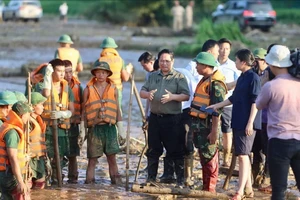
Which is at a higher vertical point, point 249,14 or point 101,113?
point 249,14

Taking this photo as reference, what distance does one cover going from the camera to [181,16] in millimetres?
46219

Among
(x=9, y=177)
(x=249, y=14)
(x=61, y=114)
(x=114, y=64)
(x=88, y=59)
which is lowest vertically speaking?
(x=9, y=177)

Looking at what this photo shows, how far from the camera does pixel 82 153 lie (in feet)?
40.8

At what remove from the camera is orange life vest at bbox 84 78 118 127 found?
10094 millimetres

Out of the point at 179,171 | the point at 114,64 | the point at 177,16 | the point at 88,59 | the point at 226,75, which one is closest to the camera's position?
the point at 179,171

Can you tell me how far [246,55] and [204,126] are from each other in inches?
39.4

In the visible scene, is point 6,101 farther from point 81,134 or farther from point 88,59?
point 88,59

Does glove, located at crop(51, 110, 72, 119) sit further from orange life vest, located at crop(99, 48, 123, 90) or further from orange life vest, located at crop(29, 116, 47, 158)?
orange life vest, located at crop(99, 48, 123, 90)

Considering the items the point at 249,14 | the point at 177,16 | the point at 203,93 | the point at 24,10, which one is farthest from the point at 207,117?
the point at 24,10

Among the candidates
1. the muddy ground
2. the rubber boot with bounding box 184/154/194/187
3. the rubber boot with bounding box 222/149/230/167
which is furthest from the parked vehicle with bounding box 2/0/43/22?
the rubber boot with bounding box 184/154/194/187

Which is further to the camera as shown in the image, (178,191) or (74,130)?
(74,130)

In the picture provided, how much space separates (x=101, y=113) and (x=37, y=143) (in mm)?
1013

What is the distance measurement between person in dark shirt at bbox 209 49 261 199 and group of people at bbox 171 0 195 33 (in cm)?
3528

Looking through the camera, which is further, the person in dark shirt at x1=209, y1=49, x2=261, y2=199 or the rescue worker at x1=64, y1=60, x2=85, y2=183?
the rescue worker at x1=64, y1=60, x2=85, y2=183
